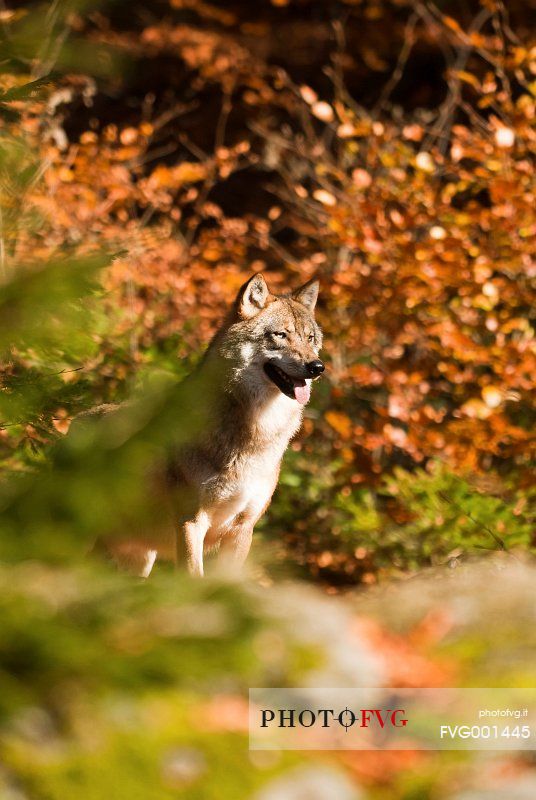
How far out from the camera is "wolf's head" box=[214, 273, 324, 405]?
5.57 meters

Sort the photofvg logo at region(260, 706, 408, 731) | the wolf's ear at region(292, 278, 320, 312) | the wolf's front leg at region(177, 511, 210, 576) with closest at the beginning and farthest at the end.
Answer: the photofvg logo at region(260, 706, 408, 731), the wolf's front leg at region(177, 511, 210, 576), the wolf's ear at region(292, 278, 320, 312)

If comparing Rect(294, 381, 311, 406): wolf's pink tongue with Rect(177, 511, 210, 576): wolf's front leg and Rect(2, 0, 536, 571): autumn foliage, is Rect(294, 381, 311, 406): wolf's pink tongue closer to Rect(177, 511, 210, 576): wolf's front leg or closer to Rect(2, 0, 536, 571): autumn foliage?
Rect(177, 511, 210, 576): wolf's front leg

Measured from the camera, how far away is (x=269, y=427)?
568cm

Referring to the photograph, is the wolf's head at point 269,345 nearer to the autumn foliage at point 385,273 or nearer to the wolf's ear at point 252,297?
the wolf's ear at point 252,297

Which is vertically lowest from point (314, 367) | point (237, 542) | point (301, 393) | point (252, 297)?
point (237, 542)

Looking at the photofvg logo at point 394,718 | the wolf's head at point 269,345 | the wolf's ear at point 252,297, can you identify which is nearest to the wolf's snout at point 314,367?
the wolf's head at point 269,345

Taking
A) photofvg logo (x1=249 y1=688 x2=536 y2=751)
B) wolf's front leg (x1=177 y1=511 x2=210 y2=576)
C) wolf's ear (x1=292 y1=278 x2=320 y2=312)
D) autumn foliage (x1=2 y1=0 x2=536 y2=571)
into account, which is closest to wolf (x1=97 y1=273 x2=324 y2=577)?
wolf's front leg (x1=177 y1=511 x2=210 y2=576)

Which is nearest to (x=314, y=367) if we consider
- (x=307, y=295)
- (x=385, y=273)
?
(x=307, y=295)

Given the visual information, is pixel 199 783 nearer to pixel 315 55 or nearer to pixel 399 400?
pixel 399 400

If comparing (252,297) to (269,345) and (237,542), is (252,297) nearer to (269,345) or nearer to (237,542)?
(269,345)

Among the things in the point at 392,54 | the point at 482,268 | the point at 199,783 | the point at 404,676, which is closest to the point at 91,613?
the point at 199,783

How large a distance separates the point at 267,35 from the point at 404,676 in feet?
61.9

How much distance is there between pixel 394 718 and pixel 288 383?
112 inches

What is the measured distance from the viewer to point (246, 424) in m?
5.61
